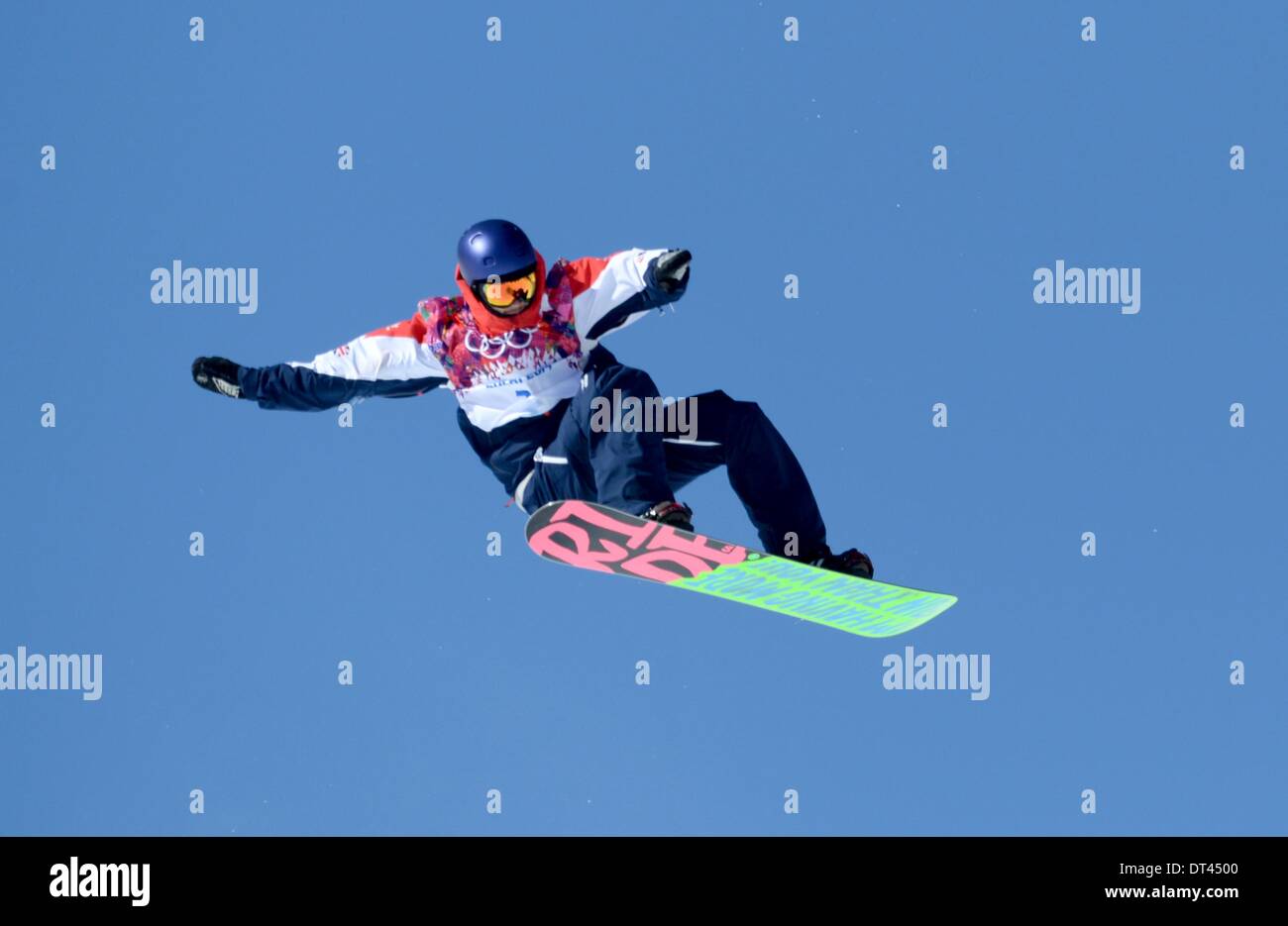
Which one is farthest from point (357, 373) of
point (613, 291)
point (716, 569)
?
point (716, 569)

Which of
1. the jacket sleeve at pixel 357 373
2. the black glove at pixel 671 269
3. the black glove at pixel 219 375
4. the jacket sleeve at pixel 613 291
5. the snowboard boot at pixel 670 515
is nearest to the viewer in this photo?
the snowboard boot at pixel 670 515

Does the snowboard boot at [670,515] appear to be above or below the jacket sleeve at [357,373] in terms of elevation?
below

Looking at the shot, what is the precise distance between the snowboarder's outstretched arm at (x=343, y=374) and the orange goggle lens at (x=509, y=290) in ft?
1.78

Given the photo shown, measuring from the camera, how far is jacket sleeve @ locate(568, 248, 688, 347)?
10656mm

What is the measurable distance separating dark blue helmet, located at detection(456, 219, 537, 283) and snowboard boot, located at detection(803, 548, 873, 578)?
7.12 feet

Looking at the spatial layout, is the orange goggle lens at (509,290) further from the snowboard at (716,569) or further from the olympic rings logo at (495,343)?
the snowboard at (716,569)

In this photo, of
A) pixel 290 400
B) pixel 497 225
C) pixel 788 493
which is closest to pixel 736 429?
pixel 788 493

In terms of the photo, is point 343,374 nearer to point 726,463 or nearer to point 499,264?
point 499,264

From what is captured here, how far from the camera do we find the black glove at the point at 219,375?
11336mm

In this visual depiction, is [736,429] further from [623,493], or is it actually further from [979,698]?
[979,698]

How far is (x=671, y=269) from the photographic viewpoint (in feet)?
34.6

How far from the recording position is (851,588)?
1054cm

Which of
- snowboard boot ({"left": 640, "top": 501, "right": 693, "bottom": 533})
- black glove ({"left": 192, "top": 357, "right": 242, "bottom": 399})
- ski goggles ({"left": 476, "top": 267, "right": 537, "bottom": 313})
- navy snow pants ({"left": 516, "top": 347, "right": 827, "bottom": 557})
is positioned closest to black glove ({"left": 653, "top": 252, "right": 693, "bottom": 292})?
navy snow pants ({"left": 516, "top": 347, "right": 827, "bottom": 557})

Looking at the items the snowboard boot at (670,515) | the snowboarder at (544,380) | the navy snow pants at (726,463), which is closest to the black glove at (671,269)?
the snowboarder at (544,380)
